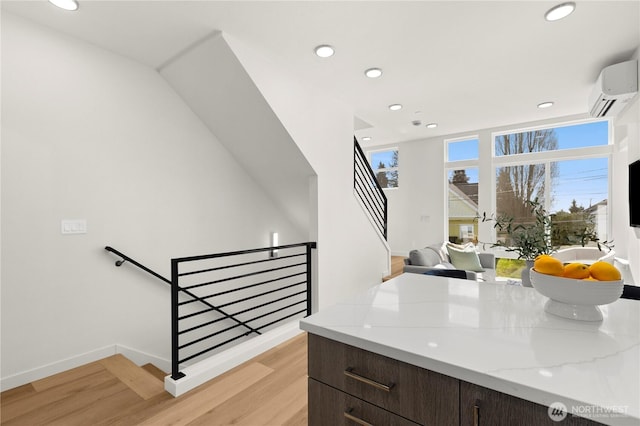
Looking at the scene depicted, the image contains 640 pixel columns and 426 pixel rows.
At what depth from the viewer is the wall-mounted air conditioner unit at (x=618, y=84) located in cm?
→ 296

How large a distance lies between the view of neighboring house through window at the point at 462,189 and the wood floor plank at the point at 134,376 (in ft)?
19.1

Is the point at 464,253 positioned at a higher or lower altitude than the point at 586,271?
lower

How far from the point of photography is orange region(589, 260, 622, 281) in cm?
88

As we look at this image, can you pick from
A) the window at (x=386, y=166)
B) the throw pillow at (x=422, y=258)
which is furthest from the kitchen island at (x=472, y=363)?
the window at (x=386, y=166)

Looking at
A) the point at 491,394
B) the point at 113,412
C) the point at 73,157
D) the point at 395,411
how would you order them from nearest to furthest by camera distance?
the point at 491,394 < the point at 395,411 < the point at 113,412 < the point at 73,157

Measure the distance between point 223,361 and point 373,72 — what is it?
9.91ft

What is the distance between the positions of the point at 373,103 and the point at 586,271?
3.57 metres

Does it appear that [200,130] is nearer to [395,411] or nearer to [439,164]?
[395,411]

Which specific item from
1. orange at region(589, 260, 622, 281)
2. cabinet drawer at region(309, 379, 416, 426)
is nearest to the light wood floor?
cabinet drawer at region(309, 379, 416, 426)

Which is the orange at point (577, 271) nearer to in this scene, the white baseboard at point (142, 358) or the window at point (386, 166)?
the white baseboard at point (142, 358)

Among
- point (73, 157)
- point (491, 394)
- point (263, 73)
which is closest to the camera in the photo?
point (491, 394)

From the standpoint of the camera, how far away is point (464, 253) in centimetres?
452

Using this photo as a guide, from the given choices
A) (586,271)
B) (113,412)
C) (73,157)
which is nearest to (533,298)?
(586,271)

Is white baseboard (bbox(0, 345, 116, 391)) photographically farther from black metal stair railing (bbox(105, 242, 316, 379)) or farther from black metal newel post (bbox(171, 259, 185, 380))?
black metal newel post (bbox(171, 259, 185, 380))
